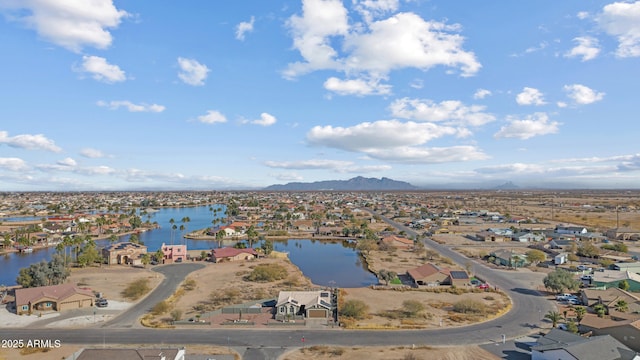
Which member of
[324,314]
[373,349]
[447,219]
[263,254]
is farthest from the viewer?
[447,219]

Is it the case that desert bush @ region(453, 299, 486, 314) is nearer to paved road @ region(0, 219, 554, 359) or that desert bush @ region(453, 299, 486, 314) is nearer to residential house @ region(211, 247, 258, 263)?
paved road @ region(0, 219, 554, 359)

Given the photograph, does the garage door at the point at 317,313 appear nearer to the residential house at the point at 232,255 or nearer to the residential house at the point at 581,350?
the residential house at the point at 581,350

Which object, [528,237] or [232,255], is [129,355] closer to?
[232,255]

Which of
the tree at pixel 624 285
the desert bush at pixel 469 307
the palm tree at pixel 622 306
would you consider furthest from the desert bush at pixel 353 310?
the tree at pixel 624 285

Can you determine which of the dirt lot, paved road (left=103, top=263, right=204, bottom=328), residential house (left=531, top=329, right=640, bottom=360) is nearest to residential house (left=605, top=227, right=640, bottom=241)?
residential house (left=531, top=329, right=640, bottom=360)

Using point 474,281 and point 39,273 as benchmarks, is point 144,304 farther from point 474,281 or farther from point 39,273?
point 474,281

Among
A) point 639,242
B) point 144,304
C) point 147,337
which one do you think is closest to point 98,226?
point 144,304
